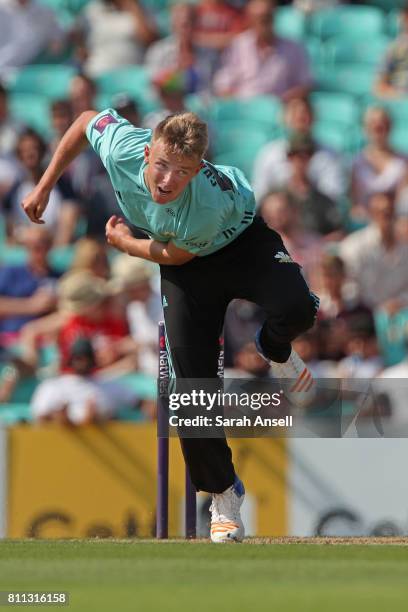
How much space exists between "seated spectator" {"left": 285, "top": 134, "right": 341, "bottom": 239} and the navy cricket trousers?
528cm

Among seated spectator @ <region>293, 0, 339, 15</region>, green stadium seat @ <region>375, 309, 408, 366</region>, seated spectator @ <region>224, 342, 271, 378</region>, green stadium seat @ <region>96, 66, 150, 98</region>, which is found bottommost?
seated spectator @ <region>224, 342, 271, 378</region>

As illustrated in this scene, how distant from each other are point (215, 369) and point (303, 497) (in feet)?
6.09

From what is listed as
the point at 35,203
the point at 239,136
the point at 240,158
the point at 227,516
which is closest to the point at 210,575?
the point at 227,516

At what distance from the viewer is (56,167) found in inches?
279

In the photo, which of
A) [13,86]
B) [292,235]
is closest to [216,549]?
[292,235]

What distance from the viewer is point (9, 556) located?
6.41 m

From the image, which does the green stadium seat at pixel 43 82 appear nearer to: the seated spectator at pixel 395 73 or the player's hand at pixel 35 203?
the seated spectator at pixel 395 73

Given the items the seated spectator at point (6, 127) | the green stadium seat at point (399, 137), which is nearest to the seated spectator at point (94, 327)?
the seated spectator at point (6, 127)

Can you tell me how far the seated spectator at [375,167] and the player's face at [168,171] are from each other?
6599mm

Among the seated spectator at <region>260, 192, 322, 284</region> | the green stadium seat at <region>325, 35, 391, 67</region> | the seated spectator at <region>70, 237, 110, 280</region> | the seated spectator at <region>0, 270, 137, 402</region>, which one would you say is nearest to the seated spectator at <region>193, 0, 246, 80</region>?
the green stadium seat at <region>325, 35, 391, 67</region>

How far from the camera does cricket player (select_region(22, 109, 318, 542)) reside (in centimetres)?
662

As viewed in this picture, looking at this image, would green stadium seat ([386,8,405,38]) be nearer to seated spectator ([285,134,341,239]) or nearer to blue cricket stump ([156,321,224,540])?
seated spectator ([285,134,341,239])

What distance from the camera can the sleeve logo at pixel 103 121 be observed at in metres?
7.00

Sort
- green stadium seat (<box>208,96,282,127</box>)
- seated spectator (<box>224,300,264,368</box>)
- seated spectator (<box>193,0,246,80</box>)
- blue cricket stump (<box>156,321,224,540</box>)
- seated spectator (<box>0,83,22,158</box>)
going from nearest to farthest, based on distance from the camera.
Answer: blue cricket stump (<box>156,321,224,540</box>) → seated spectator (<box>224,300,264,368</box>) → seated spectator (<box>0,83,22,158</box>) → green stadium seat (<box>208,96,282,127</box>) → seated spectator (<box>193,0,246,80</box>)
